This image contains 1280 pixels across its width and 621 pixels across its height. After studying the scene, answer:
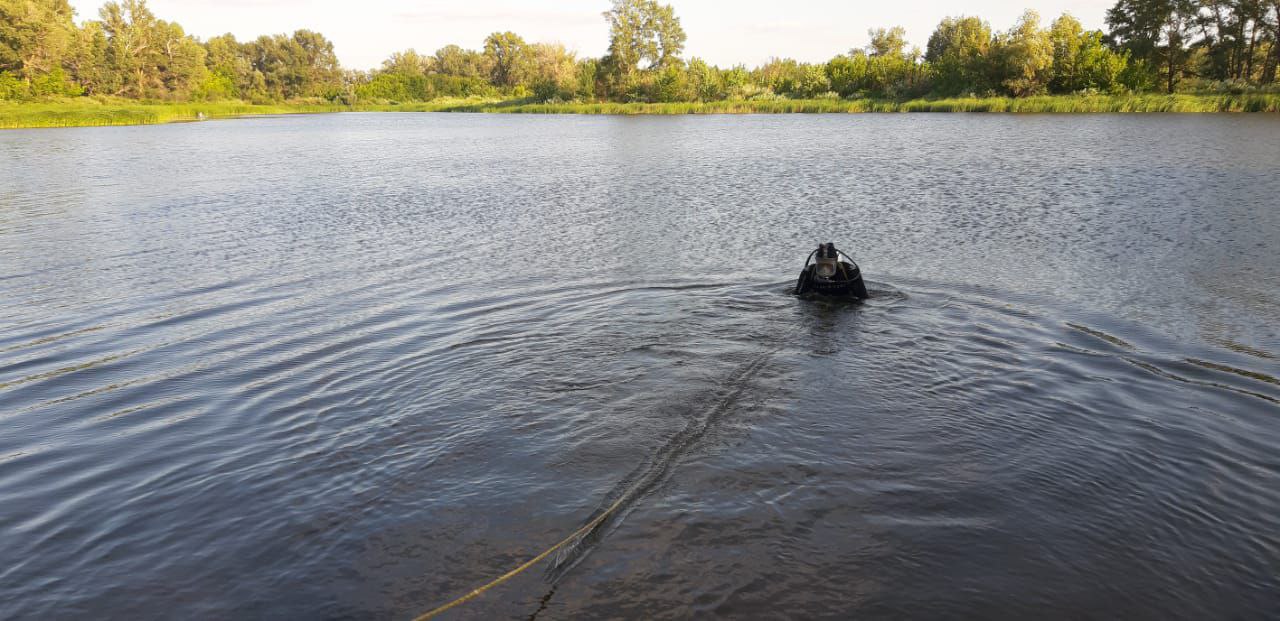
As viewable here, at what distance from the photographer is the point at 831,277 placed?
13.9 m

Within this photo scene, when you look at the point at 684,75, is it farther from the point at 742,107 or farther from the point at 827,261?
the point at 827,261

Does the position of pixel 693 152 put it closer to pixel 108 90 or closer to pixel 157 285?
pixel 157 285

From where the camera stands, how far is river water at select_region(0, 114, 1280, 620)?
262 inches

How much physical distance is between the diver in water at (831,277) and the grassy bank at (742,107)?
61.0m

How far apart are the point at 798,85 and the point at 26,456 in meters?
100

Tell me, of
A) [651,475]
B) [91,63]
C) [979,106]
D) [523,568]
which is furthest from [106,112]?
[523,568]

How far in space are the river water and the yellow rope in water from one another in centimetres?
10

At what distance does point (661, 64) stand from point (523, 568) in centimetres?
11424

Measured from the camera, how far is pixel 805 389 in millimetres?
10516


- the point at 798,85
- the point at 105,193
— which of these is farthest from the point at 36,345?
the point at 798,85

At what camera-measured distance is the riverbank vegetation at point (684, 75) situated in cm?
7450

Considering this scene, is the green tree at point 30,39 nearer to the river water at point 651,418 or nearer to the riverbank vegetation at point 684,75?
the riverbank vegetation at point 684,75

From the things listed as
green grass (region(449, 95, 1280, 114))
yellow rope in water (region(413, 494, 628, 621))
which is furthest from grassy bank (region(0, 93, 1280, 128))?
yellow rope in water (region(413, 494, 628, 621))

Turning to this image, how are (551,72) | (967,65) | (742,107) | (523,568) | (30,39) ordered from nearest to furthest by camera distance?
1. (523,568)
2. (967,65)
3. (742,107)
4. (30,39)
5. (551,72)
